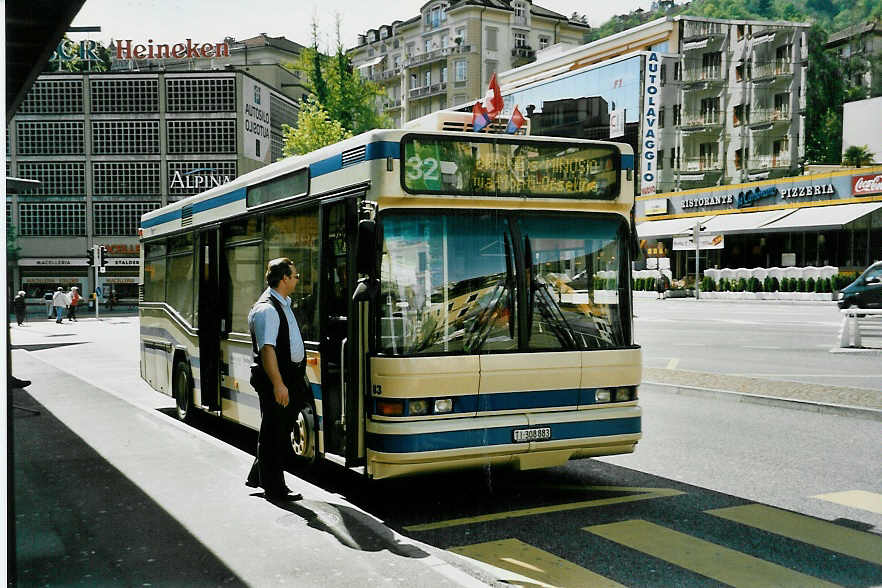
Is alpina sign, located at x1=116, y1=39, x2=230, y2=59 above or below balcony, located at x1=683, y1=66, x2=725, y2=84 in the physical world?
above

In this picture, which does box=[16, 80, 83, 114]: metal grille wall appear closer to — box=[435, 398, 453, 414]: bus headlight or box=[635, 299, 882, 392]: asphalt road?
box=[635, 299, 882, 392]: asphalt road

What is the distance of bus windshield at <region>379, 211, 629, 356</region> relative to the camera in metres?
6.63

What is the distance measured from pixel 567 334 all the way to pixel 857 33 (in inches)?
3487

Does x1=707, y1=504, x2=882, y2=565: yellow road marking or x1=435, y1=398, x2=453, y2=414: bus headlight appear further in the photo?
x1=435, y1=398, x2=453, y2=414: bus headlight

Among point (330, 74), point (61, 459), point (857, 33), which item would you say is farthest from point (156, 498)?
point (857, 33)

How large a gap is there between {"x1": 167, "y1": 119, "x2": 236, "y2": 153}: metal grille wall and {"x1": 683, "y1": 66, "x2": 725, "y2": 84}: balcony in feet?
113

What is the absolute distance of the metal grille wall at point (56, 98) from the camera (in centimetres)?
7062

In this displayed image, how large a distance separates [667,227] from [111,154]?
4203cm

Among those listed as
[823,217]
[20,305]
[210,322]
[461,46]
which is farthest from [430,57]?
[210,322]

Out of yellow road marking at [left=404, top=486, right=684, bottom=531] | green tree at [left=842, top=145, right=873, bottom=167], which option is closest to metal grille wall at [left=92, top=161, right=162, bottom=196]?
green tree at [left=842, top=145, right=873, bottom=167]

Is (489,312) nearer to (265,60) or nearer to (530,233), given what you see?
(530,233)

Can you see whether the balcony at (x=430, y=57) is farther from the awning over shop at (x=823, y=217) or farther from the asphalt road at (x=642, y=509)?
the asphalt road at (x=642, y=509)

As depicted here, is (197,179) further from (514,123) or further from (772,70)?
(514,123)

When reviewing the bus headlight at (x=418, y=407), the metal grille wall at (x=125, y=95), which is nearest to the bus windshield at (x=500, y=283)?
the bus headlight at (x=418, y=407)
